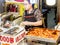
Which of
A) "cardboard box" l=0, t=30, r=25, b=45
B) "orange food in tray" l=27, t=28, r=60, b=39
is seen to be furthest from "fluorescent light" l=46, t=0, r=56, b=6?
"cardboard box" l=0, t=30, r=25, b=45

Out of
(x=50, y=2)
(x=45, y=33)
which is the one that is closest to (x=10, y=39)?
(x=45, y=33)

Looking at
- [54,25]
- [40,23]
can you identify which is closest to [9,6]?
[40,23]

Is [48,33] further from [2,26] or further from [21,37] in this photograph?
[2,26]

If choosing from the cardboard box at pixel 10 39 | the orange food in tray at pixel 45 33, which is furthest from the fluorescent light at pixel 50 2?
the cardboard box at pixel 10 39

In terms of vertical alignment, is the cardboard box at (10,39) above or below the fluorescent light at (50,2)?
below

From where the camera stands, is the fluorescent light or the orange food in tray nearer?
the orange food in tray

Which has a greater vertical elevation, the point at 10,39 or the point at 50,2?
the point at 50,2

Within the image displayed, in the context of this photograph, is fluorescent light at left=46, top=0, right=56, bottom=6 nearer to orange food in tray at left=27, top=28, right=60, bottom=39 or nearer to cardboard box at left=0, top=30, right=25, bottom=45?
orange food in tray at left=27, top=28, right=60, bottom=39

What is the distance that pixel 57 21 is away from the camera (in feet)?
4.95

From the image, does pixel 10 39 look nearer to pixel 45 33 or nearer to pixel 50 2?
pixel 45 33

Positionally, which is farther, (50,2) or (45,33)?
(50,2)

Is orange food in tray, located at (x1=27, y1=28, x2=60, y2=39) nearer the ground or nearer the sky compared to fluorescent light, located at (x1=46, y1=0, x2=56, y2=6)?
nearer the ground

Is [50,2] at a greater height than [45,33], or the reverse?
[50,2]

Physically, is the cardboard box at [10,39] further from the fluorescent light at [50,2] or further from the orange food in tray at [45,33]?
the fluorescent light at [50,2]
